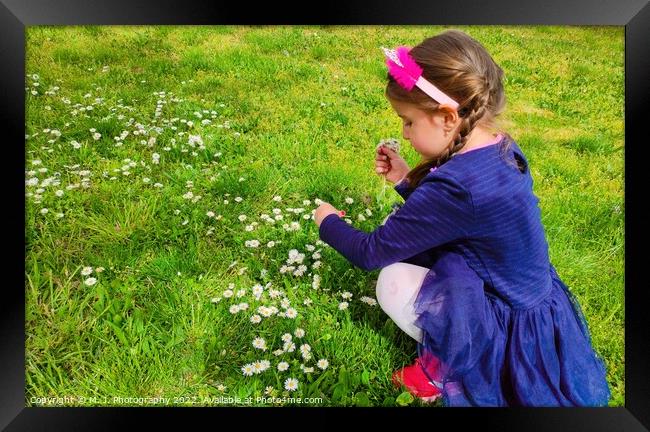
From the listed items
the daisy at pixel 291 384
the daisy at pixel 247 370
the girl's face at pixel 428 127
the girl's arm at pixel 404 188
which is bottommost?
the daisy at pixel 291 384

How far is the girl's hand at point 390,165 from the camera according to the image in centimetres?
223

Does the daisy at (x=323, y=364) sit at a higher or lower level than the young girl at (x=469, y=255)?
lower

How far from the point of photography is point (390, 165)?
7.38ft

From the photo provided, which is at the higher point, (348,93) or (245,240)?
(348,93)

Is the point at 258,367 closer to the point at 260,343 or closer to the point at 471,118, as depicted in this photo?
the point at 260,343

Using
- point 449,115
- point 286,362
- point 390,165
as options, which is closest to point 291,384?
point 286,362

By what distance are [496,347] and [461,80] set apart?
2.76 ft

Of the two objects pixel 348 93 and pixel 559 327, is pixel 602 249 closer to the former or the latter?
pixel 559 327

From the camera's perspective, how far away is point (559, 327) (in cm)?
185

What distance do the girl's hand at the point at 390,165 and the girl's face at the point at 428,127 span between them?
1.29 feet

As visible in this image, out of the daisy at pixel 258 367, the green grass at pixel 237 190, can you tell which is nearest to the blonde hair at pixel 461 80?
the green grass at pixel 237 190

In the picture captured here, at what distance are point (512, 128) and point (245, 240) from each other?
1.44m
